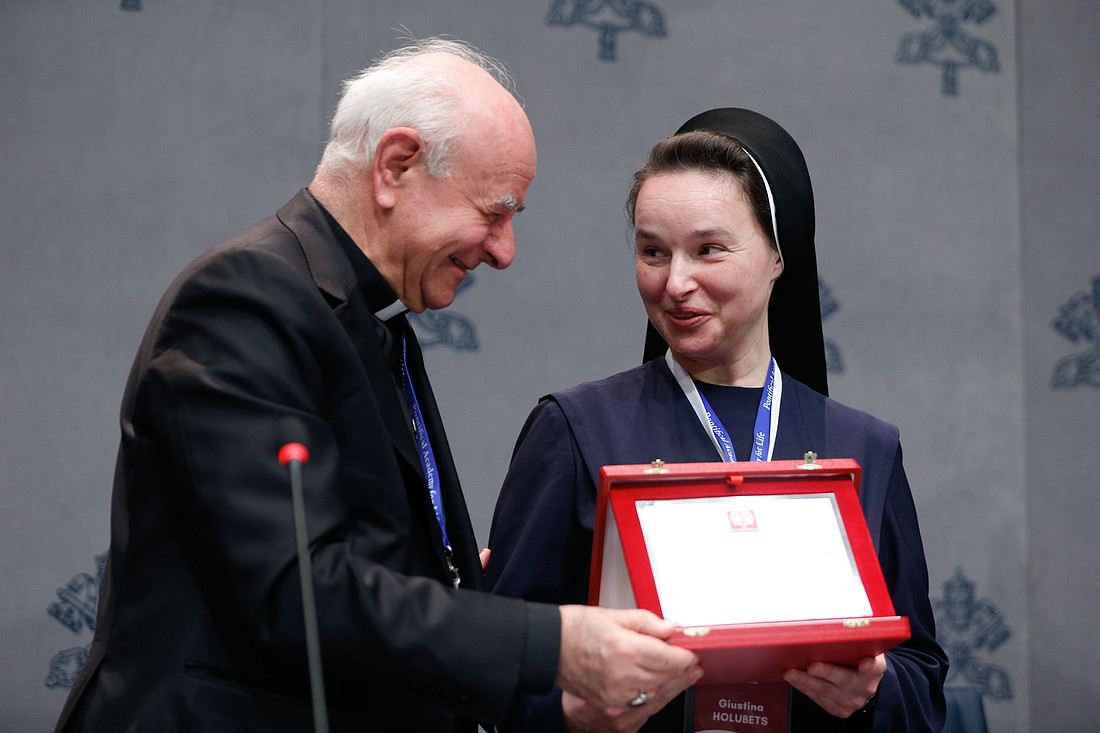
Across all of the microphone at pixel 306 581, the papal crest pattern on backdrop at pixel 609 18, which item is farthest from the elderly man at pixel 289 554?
the papal crest pattern on backdrop at pixel 609 18

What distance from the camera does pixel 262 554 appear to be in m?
1.43

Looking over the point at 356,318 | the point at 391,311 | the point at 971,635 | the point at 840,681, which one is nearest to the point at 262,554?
the point at 356,318

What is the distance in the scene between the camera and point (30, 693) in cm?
336

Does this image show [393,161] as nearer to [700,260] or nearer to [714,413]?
[700,260]

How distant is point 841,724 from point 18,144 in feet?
9.00

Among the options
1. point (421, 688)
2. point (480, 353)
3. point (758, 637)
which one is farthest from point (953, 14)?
point (421, 688)

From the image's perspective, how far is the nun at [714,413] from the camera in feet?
6.72

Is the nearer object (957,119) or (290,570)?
(290,570)

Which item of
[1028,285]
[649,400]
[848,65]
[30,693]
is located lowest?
[30,693]

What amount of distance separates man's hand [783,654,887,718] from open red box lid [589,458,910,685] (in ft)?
0.07

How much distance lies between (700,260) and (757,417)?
0.30m

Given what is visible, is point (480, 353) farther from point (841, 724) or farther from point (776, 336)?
point (841, 724)

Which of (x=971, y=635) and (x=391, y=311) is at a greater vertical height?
(x=391, y=311)

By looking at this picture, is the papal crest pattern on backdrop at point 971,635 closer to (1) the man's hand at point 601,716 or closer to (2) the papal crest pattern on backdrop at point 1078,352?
(2) the papal crest pattern on backdrop at point 1078,352
